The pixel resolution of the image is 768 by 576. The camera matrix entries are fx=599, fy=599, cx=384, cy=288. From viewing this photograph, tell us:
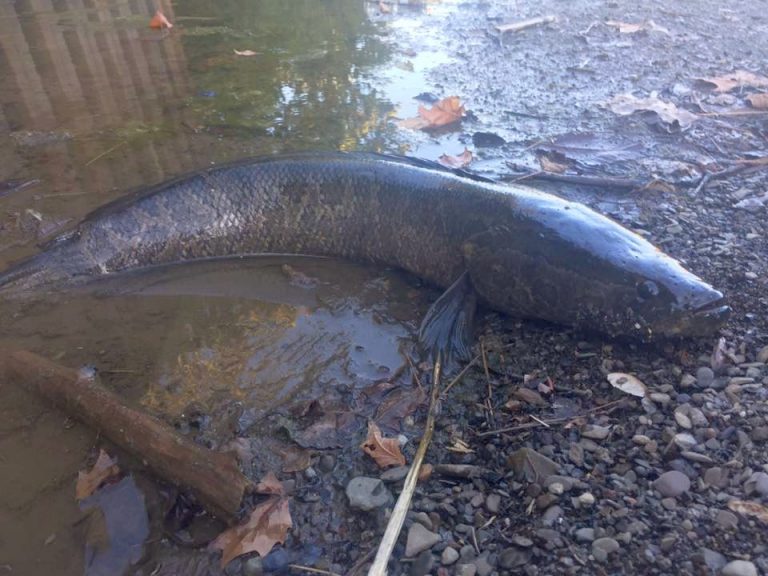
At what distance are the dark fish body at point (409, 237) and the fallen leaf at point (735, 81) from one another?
4.24 meters

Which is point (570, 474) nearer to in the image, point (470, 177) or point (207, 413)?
point (207, 413)

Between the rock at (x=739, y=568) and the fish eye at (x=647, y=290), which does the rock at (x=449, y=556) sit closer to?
the rock at (x=739, y=568)

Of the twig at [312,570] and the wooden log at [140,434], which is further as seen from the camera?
the wooden log at [140,434]

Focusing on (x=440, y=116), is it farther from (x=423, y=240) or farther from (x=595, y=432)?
(x=595, y=432)

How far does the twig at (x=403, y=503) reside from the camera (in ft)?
7.18

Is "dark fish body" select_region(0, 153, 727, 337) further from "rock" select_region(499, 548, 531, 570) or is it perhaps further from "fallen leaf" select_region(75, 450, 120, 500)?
"fallen leaf" select_region(75, 450, 120, 500)

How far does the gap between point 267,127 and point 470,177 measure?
2.86 meters

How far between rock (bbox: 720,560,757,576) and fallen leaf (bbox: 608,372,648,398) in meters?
0.95

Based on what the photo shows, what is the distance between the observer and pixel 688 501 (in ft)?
7.34

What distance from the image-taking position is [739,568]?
1.91m

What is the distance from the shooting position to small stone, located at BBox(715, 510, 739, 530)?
2.08m

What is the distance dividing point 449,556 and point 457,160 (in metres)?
3.95

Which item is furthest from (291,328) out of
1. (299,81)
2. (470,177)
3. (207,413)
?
(299,81)

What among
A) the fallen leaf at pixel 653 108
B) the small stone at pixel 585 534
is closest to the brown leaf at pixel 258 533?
the small stone at pixel 585 534
